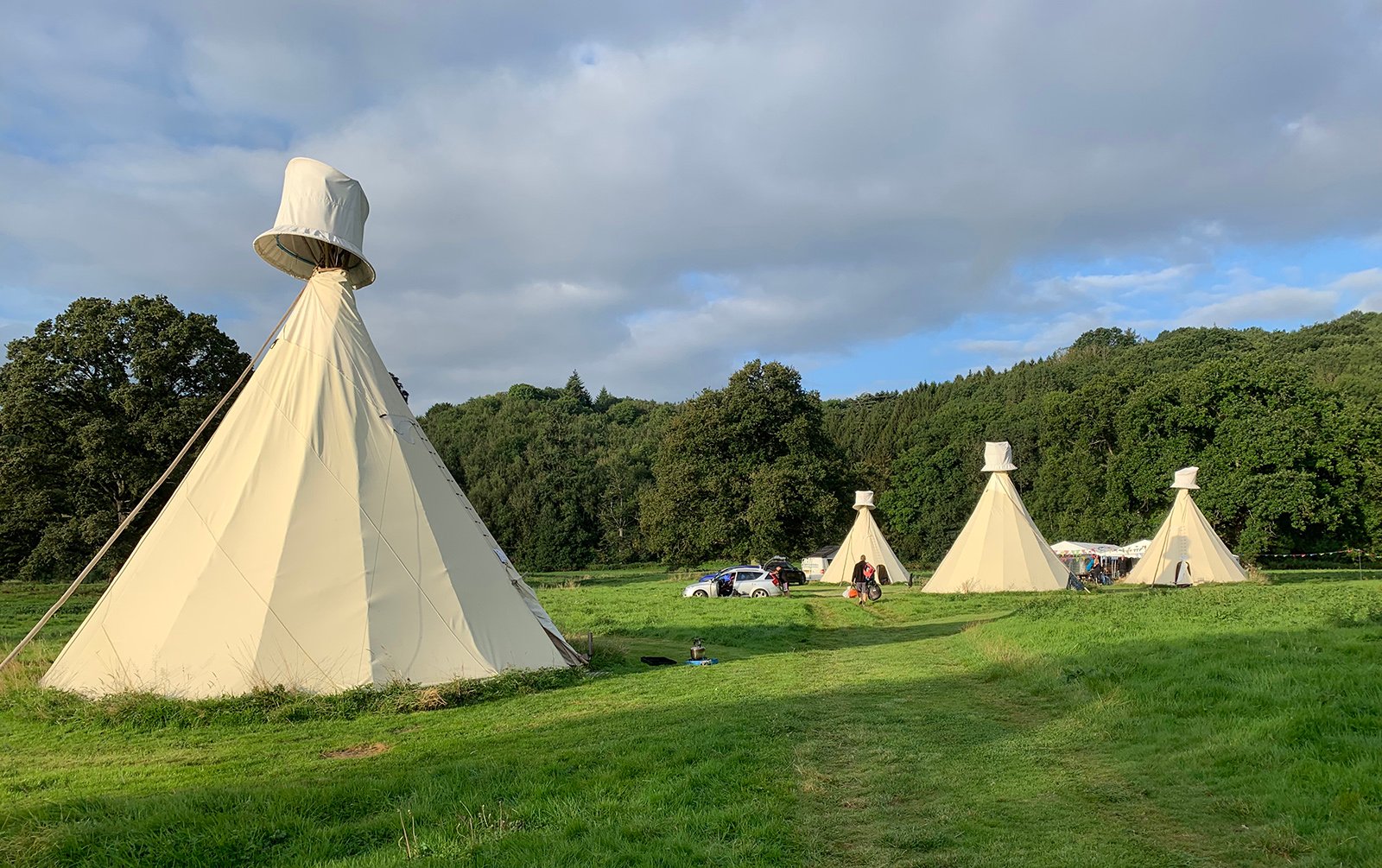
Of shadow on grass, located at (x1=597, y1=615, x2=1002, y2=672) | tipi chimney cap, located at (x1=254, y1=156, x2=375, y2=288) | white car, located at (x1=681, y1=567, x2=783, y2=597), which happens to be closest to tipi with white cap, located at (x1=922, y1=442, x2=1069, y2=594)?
white car, located at (x1=681, y1=567, x2=783, y2=597)

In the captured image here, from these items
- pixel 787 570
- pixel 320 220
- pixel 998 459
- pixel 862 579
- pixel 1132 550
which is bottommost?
pixel 1132 550

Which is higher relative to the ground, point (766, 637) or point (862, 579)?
point (862, 579)

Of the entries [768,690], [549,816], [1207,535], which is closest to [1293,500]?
A: [1207,535]

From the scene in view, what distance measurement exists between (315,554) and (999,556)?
83.4 feet

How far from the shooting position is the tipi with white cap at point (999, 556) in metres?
29.5

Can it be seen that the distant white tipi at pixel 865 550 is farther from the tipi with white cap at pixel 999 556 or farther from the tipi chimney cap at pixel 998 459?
the tipi chimney cap at pixel 998 459

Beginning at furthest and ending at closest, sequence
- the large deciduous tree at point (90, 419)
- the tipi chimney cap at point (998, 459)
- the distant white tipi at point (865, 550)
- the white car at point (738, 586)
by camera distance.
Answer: the distant white tipi at point (865, 550) < the tipi chimney cap at point (998, 459) < the white car at point (738, 586) < the large deciduous tree at point (90, 419)

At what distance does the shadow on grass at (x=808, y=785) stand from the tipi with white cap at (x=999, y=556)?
66.8 ft

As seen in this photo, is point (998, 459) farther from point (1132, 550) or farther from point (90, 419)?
point (90, 419)

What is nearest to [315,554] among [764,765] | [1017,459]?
[764,765]

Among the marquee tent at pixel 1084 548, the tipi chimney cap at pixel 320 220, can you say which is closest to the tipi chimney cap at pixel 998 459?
the marquee tent at pixel 1084 548

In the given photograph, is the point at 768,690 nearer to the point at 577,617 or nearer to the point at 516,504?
the point at 577,617

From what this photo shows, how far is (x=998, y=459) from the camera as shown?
32688mm

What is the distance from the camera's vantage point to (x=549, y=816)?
538 cm
